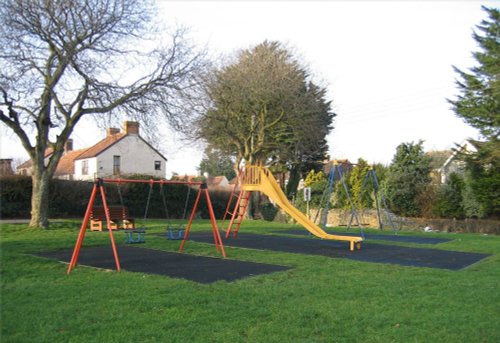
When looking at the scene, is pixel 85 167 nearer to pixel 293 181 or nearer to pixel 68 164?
pixel 68 164

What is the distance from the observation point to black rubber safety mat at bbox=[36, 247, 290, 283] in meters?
8.70

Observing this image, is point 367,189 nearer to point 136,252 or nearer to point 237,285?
point 136,252

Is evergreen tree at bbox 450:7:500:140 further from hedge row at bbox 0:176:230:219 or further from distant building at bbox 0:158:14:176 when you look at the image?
distant building at bbox 0:158:14:176

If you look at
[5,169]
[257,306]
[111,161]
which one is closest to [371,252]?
[257,306]

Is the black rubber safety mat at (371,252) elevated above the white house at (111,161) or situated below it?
below

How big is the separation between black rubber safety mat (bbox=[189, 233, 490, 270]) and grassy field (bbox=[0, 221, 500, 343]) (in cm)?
124

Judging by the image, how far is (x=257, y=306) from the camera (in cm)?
625

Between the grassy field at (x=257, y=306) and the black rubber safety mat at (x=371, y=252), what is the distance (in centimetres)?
124

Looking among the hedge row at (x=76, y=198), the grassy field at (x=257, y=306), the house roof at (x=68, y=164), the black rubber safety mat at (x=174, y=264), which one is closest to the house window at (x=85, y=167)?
the house roof at (x=68, y=164)

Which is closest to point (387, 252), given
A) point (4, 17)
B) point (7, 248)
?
point (7, 248)

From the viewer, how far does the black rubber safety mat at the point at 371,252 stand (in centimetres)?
1099

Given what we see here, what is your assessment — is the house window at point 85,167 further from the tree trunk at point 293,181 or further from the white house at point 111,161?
the tree trunk at point 293,181

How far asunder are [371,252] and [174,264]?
5.75 metres

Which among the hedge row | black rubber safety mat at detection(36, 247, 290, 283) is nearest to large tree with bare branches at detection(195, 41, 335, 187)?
the hedge row
